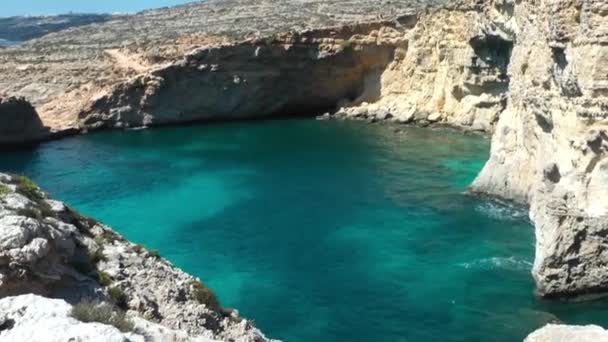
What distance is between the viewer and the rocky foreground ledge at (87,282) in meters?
6.56

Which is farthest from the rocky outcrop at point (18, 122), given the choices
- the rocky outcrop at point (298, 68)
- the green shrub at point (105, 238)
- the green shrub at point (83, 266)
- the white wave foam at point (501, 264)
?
the green shrub at point (83, 266)

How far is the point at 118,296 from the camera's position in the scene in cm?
902

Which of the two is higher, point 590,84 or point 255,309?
point 590,84

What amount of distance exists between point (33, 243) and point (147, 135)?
48.0m

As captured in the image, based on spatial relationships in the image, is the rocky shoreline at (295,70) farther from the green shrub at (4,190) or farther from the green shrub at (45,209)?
the green shrub at (4,190)

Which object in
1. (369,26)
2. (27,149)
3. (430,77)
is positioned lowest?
(27,149)

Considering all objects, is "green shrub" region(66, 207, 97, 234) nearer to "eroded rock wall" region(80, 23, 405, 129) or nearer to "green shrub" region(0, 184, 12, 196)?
"green shrub" region(0, 184, 12, 196)

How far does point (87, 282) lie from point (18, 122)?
47.5 meters

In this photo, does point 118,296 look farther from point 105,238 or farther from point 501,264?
point 501,264

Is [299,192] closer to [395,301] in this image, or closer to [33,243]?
[395,301]

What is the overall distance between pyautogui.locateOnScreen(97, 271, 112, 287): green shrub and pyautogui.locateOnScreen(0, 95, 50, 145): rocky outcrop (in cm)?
4653

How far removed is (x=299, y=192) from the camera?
116ft

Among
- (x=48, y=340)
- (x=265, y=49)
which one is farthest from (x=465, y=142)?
(x=48, y=340)

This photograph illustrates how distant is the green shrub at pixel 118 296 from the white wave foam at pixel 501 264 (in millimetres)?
16319
